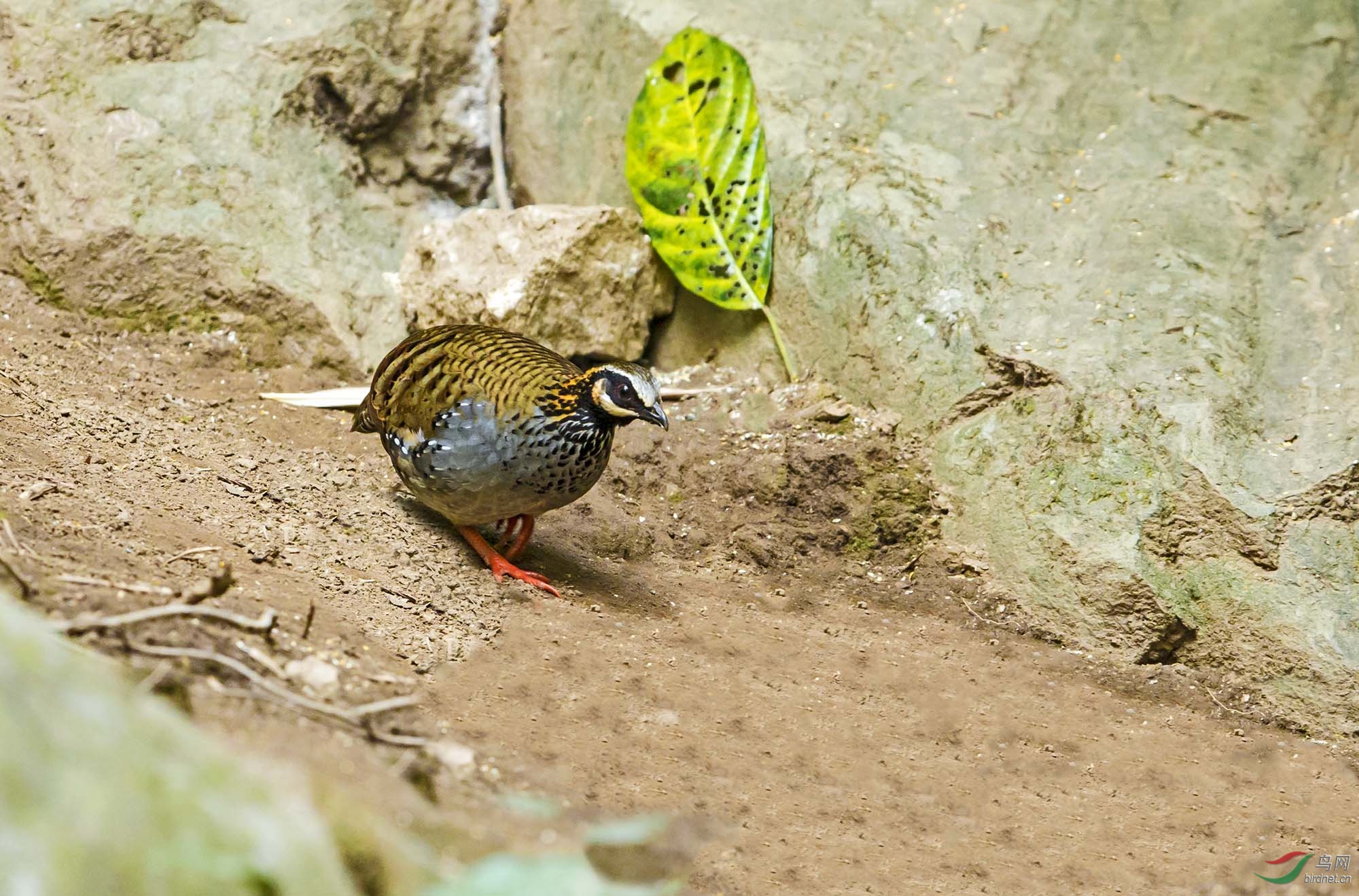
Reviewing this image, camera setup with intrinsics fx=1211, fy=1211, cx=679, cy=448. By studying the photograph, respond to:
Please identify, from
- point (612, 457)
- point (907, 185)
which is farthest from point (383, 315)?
point (907, 185)

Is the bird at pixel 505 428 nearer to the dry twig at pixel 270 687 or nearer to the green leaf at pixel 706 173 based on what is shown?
the green leaf at pixel 706 173

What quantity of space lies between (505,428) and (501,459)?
0.11 metres

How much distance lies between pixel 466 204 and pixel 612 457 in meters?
2.17

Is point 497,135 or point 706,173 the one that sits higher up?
point 706,173

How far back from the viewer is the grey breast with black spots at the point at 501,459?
4.44 meters

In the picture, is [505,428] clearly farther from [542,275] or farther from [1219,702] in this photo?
[1219,702]

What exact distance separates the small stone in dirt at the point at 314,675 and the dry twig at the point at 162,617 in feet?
0.41

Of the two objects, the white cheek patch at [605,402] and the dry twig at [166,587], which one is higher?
the white cheek patch at [605,402]

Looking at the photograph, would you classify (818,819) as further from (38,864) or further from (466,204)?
(466,204)

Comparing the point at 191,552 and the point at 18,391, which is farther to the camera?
the point at 18,391

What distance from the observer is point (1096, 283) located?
5.27 meters

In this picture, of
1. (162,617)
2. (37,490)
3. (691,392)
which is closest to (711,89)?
(691,392)

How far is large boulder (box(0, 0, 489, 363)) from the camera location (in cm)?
579

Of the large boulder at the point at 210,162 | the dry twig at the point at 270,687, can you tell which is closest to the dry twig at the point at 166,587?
the dry twig at the point at 270,687
